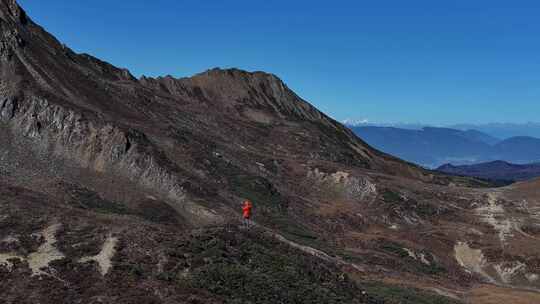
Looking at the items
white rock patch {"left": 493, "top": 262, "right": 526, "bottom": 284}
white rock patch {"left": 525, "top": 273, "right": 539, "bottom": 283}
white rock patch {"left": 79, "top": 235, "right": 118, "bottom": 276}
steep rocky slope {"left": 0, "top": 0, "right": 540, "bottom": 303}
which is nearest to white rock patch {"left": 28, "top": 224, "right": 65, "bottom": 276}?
steep rocky slope {"left": 0, "top": 0, "right": 540, "bottom": 303}

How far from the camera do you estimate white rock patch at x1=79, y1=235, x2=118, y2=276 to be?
2422 centimetres

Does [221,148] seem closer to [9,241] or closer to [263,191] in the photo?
[263,191]

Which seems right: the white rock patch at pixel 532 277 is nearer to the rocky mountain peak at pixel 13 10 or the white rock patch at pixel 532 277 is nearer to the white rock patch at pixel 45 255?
the white rock patch at pixel 45 255

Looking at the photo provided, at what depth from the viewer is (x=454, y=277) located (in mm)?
56438

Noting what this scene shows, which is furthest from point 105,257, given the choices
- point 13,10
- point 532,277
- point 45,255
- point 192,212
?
point 13,10

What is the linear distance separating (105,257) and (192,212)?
3033 cm

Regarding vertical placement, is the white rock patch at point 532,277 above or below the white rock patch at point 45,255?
above

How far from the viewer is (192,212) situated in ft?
182

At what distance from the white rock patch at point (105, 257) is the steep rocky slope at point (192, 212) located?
94 mm

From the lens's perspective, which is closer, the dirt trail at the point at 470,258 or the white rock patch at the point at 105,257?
the white rock patch at the point at 105,257

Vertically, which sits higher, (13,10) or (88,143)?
(13,10)

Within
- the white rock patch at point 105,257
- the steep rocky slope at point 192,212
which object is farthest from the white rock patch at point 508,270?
the white rock patch at point 105,257

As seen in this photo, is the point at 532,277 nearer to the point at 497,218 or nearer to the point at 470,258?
the point at 470,258

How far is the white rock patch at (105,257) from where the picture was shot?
2422 centimetres
